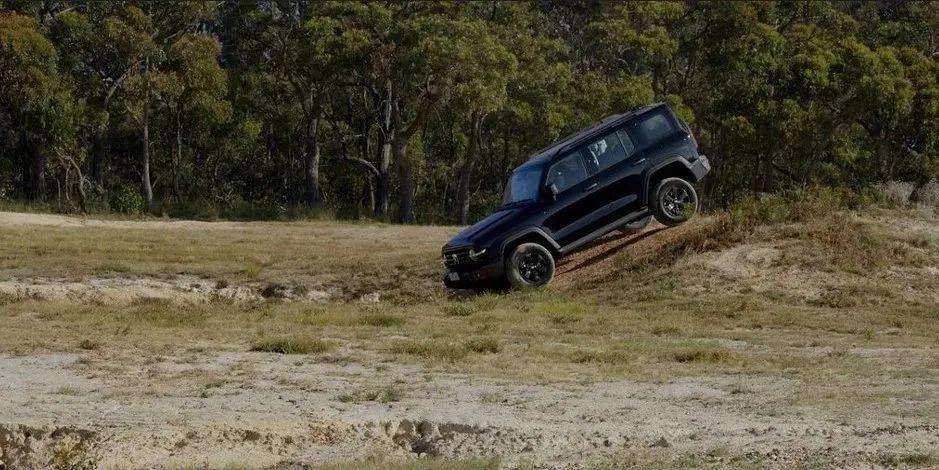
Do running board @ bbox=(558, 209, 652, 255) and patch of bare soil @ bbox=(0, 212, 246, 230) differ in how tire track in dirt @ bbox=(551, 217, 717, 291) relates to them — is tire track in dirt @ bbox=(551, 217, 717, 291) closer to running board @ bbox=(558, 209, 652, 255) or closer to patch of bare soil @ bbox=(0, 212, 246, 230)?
running board @ bbox=(558, 209, 652, 255)

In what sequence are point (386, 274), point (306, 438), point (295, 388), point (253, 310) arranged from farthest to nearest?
point (386, 274)
point (253, 310)
point (295, 388)
point (306, 438)

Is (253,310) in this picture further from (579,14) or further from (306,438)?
(579,14)

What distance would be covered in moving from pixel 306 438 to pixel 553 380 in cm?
307

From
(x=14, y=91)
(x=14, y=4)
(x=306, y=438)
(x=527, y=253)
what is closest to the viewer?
(x=306, y=438)

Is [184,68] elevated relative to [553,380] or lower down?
elevated

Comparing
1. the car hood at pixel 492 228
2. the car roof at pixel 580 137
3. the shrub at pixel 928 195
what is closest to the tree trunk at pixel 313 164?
the shrub at pixel 928 195

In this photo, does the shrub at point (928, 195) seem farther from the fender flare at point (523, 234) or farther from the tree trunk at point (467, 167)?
the tree trunk at point (467, 167)

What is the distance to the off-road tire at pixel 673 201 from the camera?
20938 millimetres

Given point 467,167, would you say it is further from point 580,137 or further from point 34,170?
point 580,137

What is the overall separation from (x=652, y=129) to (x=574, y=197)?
173 cm

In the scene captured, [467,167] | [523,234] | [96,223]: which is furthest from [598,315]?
[467,167]

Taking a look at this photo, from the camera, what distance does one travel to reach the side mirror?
20.0 m

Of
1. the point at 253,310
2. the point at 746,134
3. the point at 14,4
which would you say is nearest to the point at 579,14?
the point at 746,134

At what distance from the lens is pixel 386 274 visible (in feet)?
75.0
